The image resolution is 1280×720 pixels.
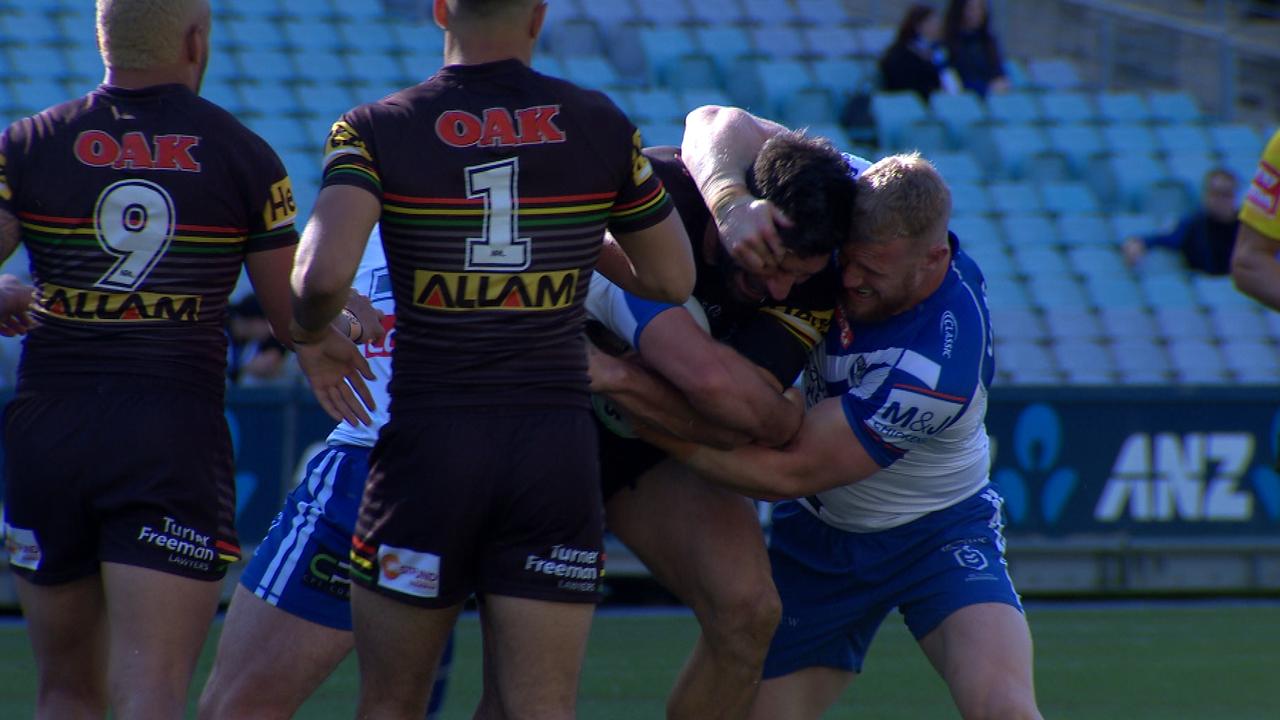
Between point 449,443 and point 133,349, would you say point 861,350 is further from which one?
point 133,349

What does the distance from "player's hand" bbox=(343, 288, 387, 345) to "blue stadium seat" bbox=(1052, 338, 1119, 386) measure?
8.45m

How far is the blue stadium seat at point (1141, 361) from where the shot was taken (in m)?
11.7

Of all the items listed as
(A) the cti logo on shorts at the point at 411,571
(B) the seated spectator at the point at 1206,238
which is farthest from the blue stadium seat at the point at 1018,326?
(A) the cti logo on shorts at the point at 411,571

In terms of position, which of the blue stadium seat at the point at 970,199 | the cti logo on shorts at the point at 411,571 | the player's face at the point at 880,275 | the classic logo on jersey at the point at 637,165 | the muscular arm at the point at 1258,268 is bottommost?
the blue stadium seat at the point at 970,199

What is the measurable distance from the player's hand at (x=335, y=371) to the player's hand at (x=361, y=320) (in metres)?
0.16

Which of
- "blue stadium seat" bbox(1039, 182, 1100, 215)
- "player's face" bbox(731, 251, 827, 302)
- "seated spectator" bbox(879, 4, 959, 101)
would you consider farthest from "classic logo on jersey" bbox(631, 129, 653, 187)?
"blue stadium seat" bbox(1039, 182, 1100, 215)

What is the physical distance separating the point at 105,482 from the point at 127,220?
552 mm

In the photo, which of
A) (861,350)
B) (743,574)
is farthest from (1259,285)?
(743,574)

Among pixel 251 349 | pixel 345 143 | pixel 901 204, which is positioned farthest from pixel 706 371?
pixel 251 349

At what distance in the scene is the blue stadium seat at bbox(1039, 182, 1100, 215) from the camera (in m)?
13.5

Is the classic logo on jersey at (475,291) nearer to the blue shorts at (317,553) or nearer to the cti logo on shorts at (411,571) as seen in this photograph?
the cti logo on shorts at (411,571)

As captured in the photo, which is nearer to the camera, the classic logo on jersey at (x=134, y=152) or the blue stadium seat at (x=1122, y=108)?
the classic logo on jersey at (x=134, y=152)

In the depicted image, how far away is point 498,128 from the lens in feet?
10.7

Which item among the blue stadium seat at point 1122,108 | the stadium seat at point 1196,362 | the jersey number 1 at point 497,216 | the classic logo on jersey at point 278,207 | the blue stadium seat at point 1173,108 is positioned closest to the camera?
the jersey number 1 at point 497,216
